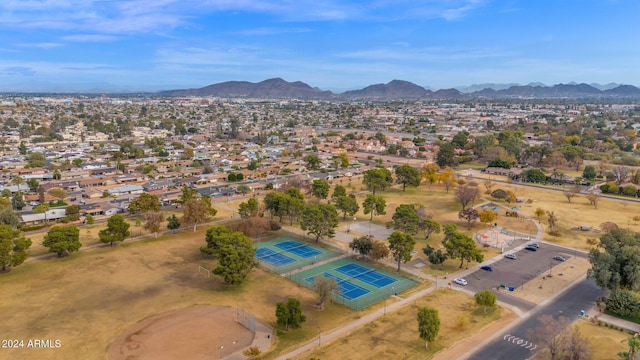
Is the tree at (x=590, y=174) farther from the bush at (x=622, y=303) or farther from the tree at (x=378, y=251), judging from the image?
the tree at (x=378, y=251)

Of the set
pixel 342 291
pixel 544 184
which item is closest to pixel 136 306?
pixel 342 291

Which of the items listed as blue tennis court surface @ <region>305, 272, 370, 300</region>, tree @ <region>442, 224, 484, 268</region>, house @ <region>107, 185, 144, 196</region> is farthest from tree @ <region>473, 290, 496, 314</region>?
house @ <region>107, 185, 144, 196</region>

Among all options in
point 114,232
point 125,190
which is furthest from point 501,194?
point 125,190

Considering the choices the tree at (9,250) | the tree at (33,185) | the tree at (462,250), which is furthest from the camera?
the tree at (33,185)

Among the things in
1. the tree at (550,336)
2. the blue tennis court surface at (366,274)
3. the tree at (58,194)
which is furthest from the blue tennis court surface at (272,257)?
the tree at (58,194)

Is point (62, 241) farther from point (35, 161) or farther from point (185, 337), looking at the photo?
point (35, 161)

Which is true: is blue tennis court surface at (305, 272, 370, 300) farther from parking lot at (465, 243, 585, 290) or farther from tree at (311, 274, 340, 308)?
parking lot at (465, 243, 585, 290)
